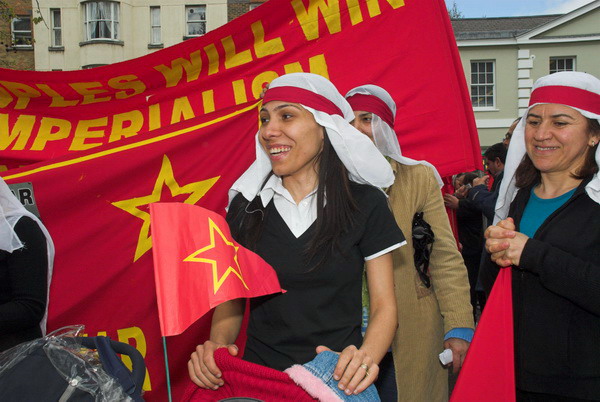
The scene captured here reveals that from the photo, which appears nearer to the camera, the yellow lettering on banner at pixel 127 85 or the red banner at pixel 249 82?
the red banner at pixel 249 82

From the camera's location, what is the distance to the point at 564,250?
2.37 m

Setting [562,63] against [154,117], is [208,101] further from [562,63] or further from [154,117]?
[562,63]

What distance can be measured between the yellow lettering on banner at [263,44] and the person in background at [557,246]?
6.62 ft

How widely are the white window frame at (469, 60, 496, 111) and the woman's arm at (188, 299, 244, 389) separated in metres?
26.7

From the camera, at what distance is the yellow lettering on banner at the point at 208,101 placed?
418 cm

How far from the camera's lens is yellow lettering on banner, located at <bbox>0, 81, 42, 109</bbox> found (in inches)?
161

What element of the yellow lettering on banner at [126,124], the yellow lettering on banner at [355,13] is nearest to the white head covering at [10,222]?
the yellow lettering on banner at [126,124]

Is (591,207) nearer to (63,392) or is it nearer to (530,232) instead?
(530,232)

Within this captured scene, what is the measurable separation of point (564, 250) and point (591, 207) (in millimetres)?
184

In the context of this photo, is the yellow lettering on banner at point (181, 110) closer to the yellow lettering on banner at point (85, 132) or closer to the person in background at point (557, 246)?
the yellow lettering on banner at point (85, 132)

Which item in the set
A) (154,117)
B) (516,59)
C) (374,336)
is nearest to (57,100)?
(154,117)

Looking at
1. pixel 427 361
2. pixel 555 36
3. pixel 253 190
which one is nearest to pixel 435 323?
pixel 427 361

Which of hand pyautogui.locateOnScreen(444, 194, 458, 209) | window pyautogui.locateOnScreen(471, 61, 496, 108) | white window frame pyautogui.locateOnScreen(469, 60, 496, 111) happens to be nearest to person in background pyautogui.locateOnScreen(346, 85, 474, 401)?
hand pyautogui.locateOnScreen(444, 194, 458, 209)

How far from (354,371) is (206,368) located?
45cm
